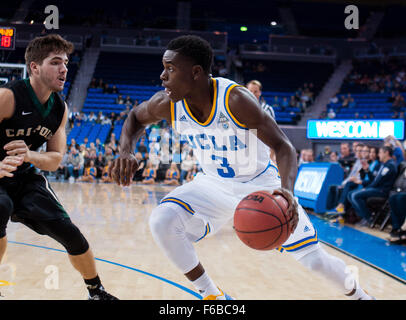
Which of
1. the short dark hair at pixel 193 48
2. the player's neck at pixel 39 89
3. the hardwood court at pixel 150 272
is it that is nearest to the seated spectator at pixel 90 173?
the hardwood court at pixel 150 272

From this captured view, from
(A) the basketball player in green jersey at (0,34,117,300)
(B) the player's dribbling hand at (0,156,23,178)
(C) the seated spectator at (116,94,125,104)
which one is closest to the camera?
(B) the player's dribbling hand at (0,156,23,178)

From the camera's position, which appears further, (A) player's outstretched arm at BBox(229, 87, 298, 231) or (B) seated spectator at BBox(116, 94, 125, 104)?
(B) seated spectator at BBox(116, 94, 125, 104)

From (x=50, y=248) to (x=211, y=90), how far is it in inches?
110

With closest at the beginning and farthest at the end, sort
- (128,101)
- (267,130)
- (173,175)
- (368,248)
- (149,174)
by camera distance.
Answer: (267,130)
(368,248)
(173,175)
(149,174)
(128,101)

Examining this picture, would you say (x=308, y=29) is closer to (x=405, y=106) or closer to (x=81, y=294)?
(x=405, y=106)

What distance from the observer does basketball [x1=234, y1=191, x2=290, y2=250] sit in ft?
6.35

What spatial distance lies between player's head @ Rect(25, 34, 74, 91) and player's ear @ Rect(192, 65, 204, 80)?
82cm

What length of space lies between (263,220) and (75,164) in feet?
39.6

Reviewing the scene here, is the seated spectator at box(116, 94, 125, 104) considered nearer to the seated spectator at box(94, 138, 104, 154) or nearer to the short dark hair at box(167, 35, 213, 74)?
the seated spectator at box(94, 138, 104, 154)

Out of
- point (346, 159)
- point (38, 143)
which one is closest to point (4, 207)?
point (38, 143)

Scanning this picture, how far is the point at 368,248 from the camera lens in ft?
15.6

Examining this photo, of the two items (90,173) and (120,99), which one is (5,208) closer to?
(90,173)

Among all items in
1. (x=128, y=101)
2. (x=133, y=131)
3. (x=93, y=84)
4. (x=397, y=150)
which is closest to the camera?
(x=133, y=131)

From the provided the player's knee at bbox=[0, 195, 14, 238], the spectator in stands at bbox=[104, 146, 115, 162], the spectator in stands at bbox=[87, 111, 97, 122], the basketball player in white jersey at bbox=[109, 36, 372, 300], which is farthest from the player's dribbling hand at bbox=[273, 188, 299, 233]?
the spectator in stands at bbox=[87, 111, 97, 122]
